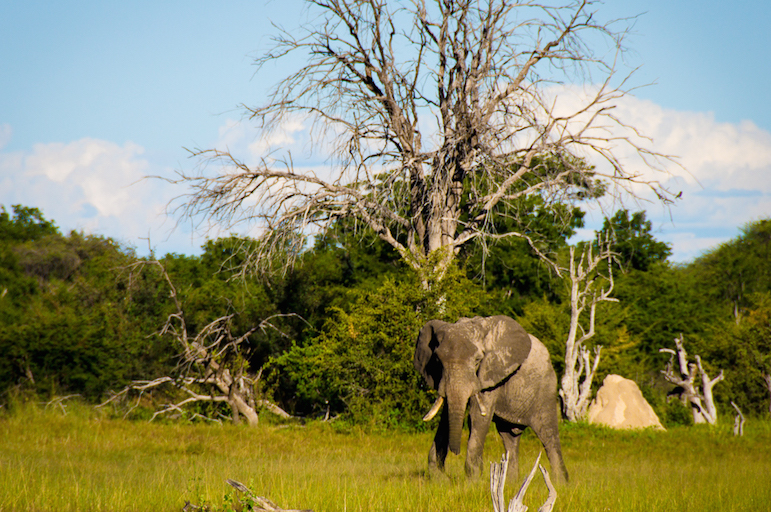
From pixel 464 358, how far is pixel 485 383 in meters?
0.53

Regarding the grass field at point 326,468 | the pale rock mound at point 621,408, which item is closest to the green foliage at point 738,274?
the pale rock mound at point 621,408

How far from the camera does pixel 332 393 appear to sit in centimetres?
1786

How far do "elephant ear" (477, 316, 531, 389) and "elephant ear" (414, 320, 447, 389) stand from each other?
0.59 m

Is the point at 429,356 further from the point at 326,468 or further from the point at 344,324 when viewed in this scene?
the point at 344,324

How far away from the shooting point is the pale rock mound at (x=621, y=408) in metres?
17.8

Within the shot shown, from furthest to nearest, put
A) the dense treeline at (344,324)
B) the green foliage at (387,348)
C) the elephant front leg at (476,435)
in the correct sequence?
the dense treeline at (344,324) < the green foliage at (387,348) < the elephant front leg at (476,435)

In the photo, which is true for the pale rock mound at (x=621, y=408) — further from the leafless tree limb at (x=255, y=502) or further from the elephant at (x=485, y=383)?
the leafless tree limb at (x=255, y=502)

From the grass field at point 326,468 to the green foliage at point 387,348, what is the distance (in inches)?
39.5

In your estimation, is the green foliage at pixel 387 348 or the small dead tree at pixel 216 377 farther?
the small dead tree at pixel 216 377

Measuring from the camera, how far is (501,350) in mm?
8445

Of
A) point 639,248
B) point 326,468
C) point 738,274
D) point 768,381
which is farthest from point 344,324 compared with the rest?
point 738,274

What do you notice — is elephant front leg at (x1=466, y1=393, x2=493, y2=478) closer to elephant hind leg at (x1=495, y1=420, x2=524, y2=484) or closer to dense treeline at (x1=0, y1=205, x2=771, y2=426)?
elephant hind leg at (x1=495, y1=420, x2=524, y2=484)

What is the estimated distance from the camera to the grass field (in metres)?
7.49

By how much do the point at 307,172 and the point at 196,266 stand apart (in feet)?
50.6
